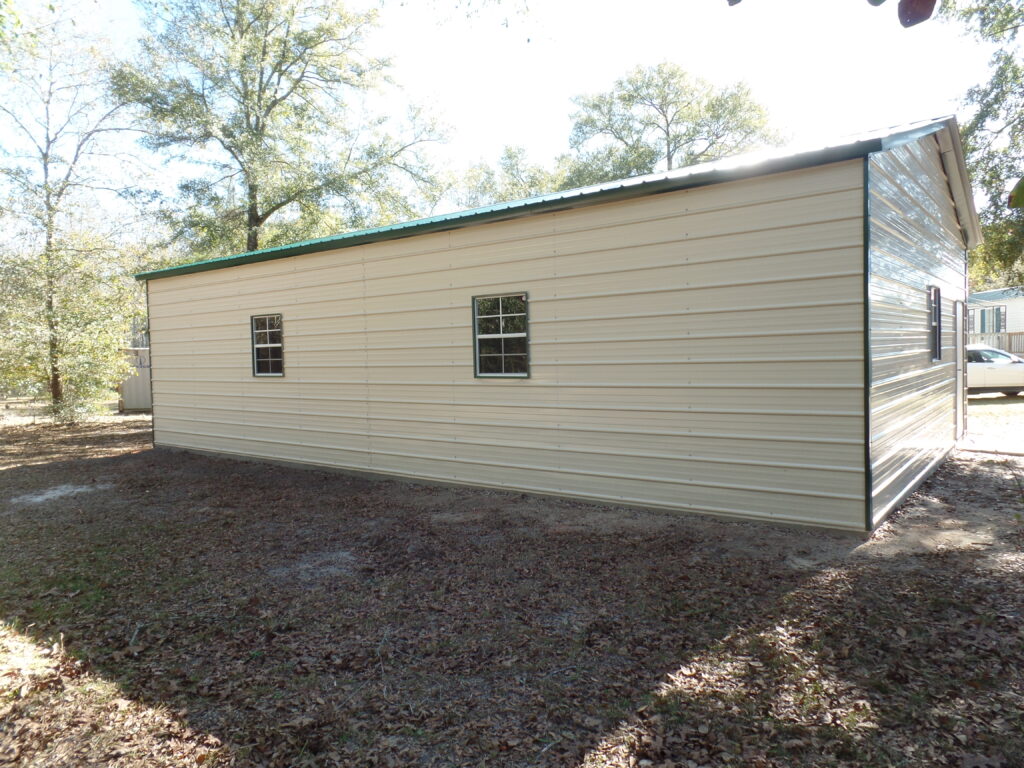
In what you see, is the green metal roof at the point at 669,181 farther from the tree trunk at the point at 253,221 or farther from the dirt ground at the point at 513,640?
the tree trunk at the point at 253,221

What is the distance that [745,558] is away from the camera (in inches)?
196

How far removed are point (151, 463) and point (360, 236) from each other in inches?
214

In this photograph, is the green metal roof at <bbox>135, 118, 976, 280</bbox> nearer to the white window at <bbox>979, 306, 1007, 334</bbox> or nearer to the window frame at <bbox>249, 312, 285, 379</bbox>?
the window frame at <bbox>249, 312, 285, 379</bbox>

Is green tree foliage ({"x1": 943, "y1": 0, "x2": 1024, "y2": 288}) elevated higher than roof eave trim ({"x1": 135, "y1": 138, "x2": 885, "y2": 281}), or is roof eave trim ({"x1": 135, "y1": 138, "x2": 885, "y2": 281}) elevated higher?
green tree foliage ({"x1": 943, "y1": 0, "x2": 1024, "y2": 288})

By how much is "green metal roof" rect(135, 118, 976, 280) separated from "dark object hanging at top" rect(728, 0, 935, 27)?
4.60 metres

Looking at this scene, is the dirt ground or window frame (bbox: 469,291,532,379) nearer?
the dirt ground

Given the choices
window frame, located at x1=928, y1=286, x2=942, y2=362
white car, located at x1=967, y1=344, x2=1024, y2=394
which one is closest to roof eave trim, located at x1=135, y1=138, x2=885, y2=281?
window frame, located at x1=928, y1=286, x2=942, y2=362

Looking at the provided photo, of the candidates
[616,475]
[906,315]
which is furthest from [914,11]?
[906,315]

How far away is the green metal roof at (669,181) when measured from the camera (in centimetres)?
522

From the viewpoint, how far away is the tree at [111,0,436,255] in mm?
16359

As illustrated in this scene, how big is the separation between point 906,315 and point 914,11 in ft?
22.0

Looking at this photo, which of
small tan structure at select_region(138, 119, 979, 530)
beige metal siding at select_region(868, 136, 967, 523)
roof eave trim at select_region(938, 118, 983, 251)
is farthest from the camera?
roof eave trim at select_region(938, 118, 983, 251)

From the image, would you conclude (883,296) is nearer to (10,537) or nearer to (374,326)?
(374,326)

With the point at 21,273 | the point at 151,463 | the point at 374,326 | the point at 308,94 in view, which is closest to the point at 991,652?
the point at 374,326
